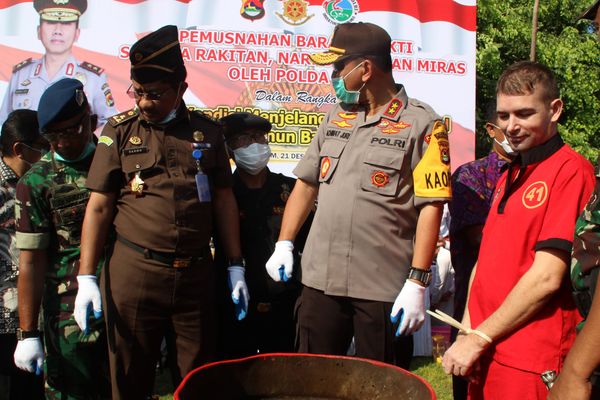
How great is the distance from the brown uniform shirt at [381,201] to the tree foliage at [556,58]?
10014 millimetres

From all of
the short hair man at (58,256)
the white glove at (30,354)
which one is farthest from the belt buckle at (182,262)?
the white glove at (30,354)

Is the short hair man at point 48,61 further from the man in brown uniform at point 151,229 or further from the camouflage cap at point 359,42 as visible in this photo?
the camouflage cap at point 359,42

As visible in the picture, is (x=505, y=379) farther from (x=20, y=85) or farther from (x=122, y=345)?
(x=20, y=85)

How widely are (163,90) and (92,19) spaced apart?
2.85 m

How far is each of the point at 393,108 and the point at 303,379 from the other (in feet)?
4.24

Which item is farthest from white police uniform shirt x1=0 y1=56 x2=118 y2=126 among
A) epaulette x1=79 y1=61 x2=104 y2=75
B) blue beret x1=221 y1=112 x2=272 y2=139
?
blue beret x1=221 y1=112 x2=272 y2=139

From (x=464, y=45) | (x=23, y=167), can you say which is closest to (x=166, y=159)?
(x=23, y=167)

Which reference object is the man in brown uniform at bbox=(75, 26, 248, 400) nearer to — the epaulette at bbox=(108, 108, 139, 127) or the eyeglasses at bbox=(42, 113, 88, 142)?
the epaulette at bbox=(108, 108, 139, 127)

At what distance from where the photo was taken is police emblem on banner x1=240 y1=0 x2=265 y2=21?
224 inches

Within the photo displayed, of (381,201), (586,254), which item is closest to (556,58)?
(381,201)

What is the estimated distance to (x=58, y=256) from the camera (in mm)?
3201

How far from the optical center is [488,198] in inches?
129

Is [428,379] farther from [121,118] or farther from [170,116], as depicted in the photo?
[121,118]

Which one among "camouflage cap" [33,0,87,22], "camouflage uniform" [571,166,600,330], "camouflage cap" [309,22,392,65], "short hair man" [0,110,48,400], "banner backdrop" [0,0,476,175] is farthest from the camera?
"banner backdrop" [0,0,476,175]
